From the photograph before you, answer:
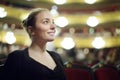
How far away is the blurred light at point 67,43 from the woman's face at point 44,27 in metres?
9.10

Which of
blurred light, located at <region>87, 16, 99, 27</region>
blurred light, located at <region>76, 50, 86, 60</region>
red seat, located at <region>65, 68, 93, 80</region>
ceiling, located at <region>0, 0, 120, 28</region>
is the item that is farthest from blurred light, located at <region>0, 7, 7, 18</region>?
red seat, located at <region>65, 68, 93, 80</region>

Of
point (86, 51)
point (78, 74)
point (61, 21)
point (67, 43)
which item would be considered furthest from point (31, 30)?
point (86, 51)

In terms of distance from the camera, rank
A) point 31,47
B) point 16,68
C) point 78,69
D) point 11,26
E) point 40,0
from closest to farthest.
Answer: point 16,68
point 31,47
point 78,69
point 40,0
point 11,26

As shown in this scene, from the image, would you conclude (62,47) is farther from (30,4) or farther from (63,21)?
(30,4)

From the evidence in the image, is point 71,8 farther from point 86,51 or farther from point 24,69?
point 24,69

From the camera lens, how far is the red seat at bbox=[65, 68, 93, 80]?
2.35m

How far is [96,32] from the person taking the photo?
42.0ft

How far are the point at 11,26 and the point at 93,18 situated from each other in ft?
11.1

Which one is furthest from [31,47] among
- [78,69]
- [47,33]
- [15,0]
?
[15,0]

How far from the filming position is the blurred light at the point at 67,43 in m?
11.0

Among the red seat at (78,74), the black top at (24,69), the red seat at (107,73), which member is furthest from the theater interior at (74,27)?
the black top at (24,69)

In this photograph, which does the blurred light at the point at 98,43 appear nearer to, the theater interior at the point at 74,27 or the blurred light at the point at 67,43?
the theater interior at the point at 74,27

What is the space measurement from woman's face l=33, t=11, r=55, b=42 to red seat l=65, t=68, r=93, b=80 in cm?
64

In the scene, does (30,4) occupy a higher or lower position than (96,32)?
higher
